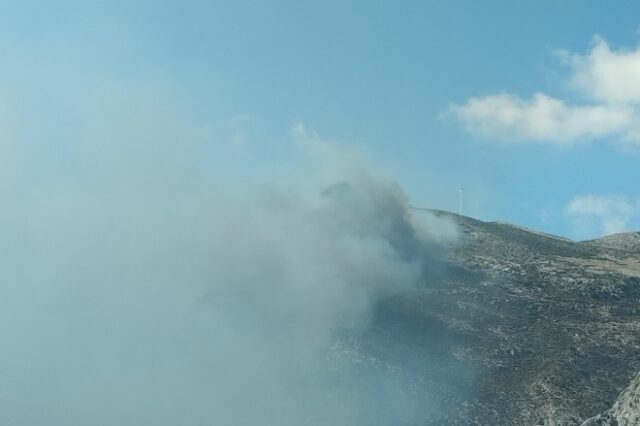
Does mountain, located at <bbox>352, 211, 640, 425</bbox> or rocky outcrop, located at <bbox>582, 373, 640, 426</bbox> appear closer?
rocky outcrop, located at <bbox>582, 373, 640, 426</bbox>

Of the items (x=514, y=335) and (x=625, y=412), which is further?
(x=514, y=335)

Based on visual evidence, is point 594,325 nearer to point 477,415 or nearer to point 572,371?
point 572,371

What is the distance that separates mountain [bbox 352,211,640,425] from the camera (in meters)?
71.6

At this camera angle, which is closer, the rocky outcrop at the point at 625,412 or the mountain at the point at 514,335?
the rocky outcrop at the point at 625,412

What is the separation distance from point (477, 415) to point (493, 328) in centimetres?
1710

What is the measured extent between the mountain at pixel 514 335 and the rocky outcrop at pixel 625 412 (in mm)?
113

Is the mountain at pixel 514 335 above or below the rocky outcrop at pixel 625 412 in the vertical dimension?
above

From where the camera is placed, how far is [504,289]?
95750mm

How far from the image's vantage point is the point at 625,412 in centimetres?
5397

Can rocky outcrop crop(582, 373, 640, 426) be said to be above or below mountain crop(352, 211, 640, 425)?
below

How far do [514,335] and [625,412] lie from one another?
100 feet

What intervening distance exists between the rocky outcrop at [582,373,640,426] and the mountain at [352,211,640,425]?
0.37ft

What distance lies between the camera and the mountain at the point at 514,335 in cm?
7162

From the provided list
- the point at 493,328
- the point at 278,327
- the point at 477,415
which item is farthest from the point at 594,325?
the point at 278,327
